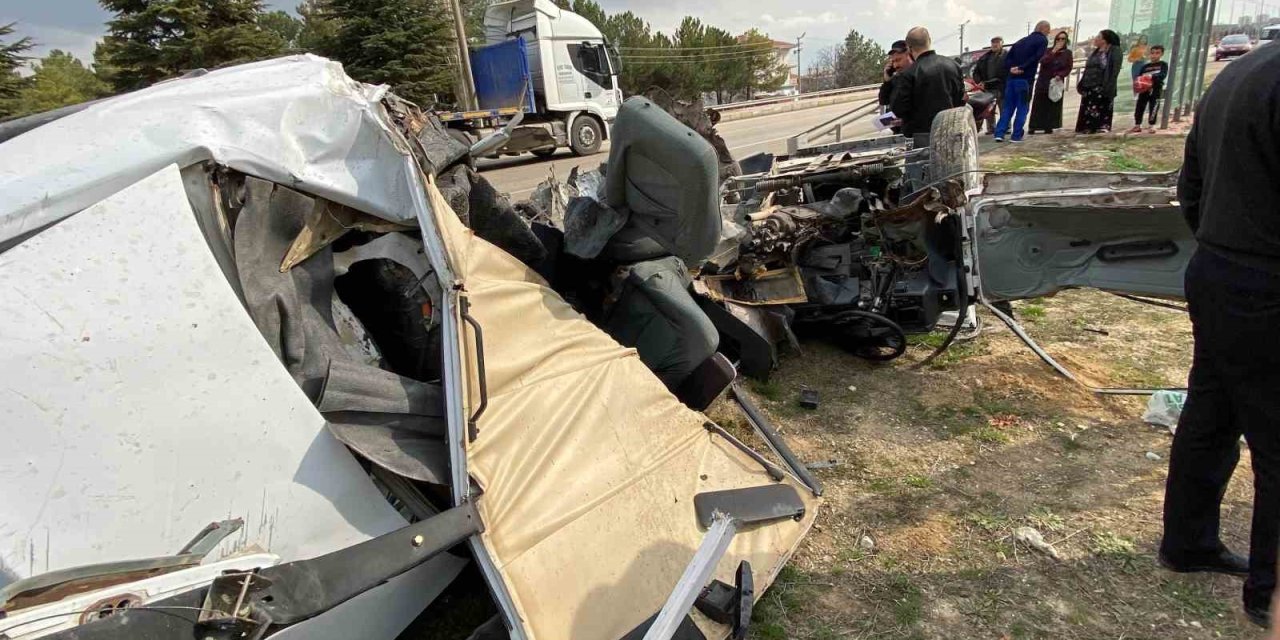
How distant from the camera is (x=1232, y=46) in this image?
2483 centimetres

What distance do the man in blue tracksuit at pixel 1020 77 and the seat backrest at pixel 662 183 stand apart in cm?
906

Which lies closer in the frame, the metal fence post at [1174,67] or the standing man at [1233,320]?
the standing man at [1233,320]

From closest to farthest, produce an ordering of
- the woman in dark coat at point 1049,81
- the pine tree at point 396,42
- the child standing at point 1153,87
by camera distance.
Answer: the woman in dark coat at point 1049,81, the child standing at point 1153,87, the pine tree at point 396,42

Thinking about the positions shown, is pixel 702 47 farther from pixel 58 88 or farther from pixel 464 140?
pixel 464 140

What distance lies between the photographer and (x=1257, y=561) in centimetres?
198

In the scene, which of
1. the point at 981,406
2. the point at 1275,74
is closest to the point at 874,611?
the point at 981,406

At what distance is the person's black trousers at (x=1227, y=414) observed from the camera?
1.76 metres

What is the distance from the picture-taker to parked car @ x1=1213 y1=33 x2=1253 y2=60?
23.2 m

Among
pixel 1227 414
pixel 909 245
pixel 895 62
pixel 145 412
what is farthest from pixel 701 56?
pixel 145 412

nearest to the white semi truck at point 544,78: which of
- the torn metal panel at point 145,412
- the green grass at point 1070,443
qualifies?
the green grass at point 1070,443

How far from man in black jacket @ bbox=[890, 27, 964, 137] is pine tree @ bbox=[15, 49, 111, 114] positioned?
5.63 meters

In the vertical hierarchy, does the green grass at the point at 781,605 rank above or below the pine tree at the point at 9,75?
below

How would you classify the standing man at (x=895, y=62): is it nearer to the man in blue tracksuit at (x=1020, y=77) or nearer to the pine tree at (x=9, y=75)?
the man in blue tracksuit at (x=1020, y=77)

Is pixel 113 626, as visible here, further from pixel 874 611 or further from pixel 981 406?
pixel 981 406
